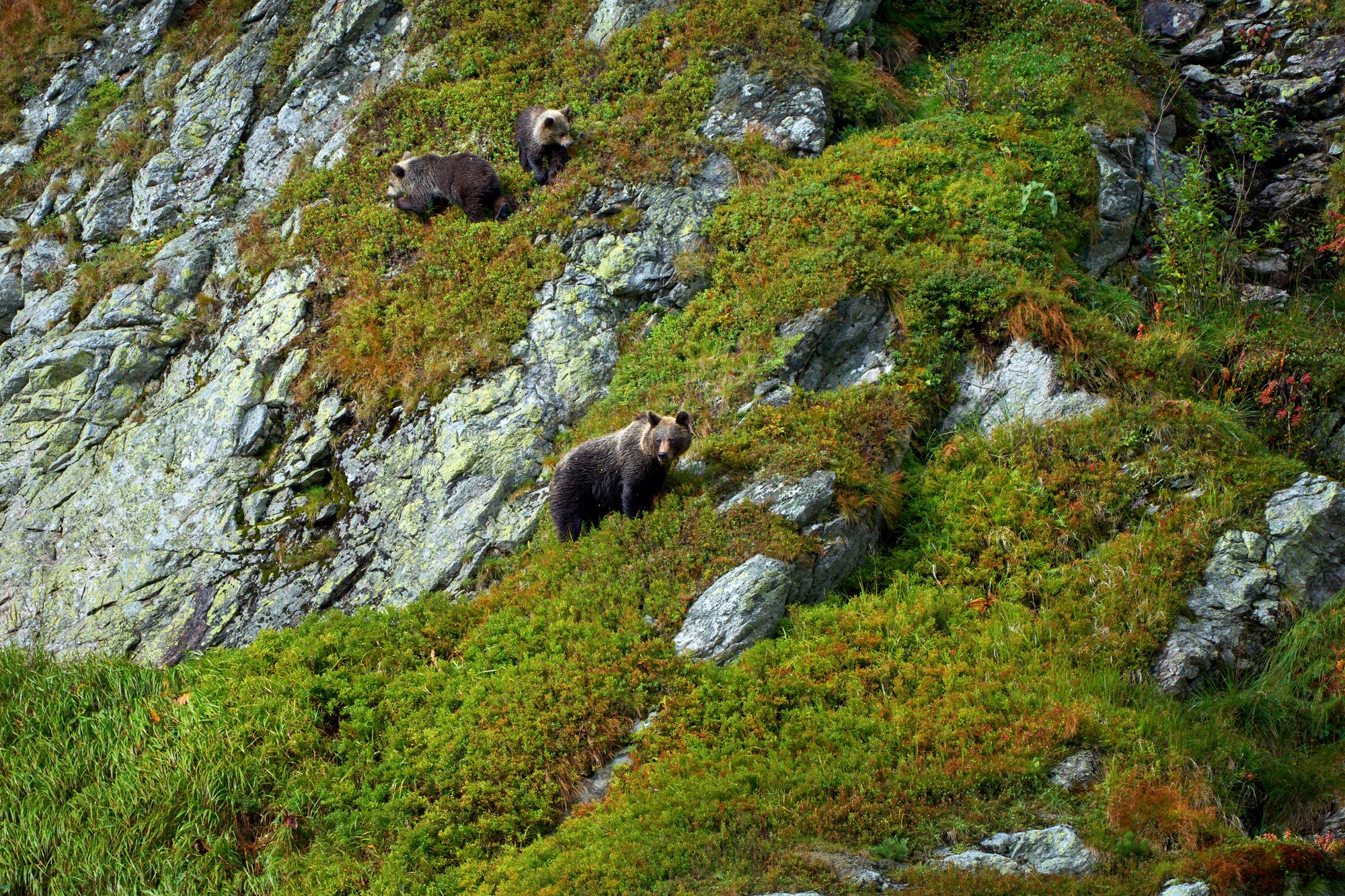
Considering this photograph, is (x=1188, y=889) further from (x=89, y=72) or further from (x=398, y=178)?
(x=89, y=72)

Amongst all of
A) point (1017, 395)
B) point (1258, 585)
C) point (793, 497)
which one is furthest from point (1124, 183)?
point (793, 497)

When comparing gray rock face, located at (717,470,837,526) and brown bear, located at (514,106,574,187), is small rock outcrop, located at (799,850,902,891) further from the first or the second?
brown bear, located at (514,106,574,187)

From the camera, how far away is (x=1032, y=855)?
622 centimetres

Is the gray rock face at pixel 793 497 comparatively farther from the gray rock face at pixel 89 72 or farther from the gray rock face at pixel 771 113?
the gray rock face at pixel 89 72

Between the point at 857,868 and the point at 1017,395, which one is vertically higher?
the point at 857,868

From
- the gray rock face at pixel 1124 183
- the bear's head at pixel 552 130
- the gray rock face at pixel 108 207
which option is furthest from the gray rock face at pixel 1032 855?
the gray rock face at pixel 108 207

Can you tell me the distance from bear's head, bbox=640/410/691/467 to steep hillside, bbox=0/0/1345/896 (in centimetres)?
54

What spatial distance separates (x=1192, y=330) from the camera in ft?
35.7

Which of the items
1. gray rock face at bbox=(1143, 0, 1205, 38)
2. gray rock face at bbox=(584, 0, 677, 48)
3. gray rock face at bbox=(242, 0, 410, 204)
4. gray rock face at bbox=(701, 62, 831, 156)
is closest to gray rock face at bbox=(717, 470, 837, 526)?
gray rock face at bbox=(701, 62, 831, 156)

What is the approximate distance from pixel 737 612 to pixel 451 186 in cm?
908

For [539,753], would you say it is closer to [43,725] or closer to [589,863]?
[589,863]

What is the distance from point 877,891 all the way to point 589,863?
6.61 feet

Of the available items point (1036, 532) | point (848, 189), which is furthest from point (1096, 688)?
point (848, 189)

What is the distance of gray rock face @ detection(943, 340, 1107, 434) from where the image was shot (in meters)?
10.1
